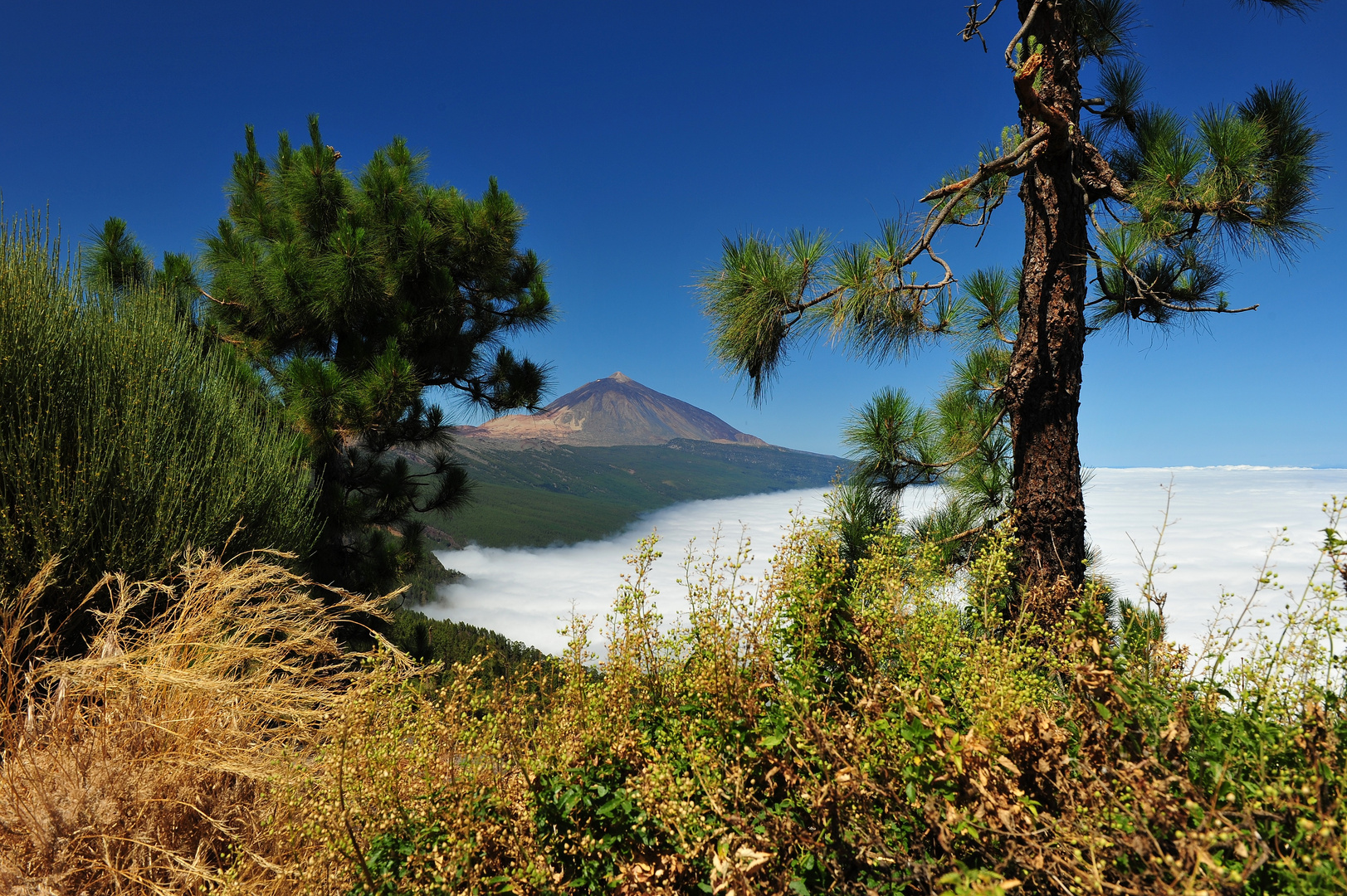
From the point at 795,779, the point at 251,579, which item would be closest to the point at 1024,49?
the point at 795,779

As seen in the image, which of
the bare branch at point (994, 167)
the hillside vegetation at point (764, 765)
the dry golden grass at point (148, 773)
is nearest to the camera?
the hillside vegetation at point (764, 765)

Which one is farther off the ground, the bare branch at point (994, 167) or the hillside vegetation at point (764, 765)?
the bare branch at point (994, 167)

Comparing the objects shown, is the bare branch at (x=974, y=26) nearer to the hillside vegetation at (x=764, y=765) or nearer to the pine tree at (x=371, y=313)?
the hillside vegetation at (x=764, y=765)

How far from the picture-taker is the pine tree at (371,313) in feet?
24.6

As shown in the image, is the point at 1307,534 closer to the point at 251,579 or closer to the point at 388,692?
the point at 388,692

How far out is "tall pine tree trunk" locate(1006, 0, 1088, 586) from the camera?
3.29m

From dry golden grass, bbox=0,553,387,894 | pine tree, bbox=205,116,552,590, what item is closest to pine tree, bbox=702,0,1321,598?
dry golden grass, bbox=0,553,387,894

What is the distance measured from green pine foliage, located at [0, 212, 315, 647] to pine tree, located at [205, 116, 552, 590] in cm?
227

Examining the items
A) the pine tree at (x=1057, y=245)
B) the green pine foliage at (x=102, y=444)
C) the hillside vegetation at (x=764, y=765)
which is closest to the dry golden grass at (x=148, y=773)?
the hillside vegetation at (x=764, y=765)

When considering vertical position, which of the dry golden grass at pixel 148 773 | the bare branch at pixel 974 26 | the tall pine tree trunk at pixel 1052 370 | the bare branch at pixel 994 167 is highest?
the bare branch at pixel 974 26

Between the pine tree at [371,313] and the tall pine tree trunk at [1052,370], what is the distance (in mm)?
6527

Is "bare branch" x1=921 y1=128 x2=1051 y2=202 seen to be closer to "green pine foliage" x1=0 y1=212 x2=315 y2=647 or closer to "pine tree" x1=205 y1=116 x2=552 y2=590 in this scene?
"green pine foliage" x1=0 y1=212 x2=315 y2=647

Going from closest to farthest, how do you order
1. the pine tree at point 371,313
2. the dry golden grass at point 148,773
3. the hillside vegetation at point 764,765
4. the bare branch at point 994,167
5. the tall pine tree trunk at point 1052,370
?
1. the hillside vegetation at point 764,765
2. the dry golden grass at point 148,773
3. the bare branch at point 994,167
4. the tall pine tree trunk at point 1052,370
5. the pine tree at point 371,313

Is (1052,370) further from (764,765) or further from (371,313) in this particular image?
(371,313)
